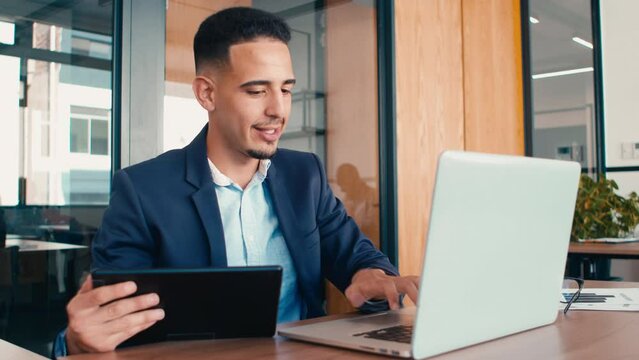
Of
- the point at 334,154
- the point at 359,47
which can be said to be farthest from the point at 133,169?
the point at 359,47

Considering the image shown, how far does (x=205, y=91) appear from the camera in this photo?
5.39ft

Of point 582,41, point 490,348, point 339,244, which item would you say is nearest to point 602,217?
point 582,41

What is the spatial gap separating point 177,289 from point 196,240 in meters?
0.45

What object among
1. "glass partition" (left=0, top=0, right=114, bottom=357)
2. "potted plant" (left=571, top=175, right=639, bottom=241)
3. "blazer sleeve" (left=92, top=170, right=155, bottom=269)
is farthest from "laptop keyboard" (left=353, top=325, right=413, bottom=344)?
"potted plant" (left=571, top=175, right=639, bottom=241)

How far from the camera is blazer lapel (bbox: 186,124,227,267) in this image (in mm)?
1438

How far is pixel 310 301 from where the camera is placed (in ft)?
A: 5.19

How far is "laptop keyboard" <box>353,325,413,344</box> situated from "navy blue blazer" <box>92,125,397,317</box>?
0.38 metres

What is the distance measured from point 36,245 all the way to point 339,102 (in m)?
1.70

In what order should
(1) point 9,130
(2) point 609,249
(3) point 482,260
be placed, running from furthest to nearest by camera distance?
(2) point 609,249, (1) point 9,130, (3) point 482,260

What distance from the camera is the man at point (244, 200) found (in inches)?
56.4

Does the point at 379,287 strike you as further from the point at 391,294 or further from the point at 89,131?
the point at 89,131

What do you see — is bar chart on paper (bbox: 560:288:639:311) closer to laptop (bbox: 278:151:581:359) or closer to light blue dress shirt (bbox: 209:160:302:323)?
laptop (bbox: 278:151:581:359)

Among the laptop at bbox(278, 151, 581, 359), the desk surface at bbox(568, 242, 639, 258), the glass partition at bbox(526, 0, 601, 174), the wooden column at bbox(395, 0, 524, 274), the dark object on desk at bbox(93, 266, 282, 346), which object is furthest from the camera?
the glass partition at bbox(526, 0, 601, 174)

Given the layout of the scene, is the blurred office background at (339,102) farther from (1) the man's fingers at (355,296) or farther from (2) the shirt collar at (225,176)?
(1) the man's fingers at (355,296)
